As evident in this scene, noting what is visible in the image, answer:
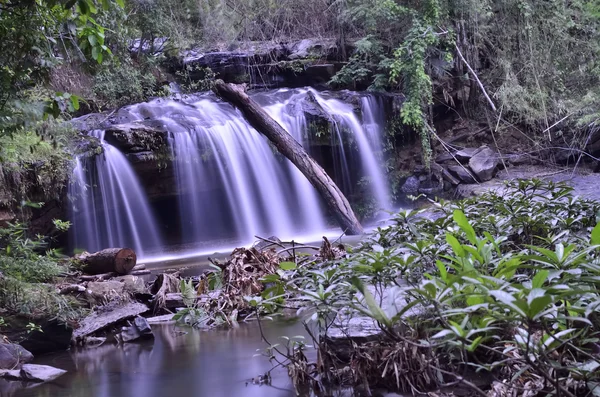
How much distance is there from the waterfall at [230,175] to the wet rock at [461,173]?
1.93 metres

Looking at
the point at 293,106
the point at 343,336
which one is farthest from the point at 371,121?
the point at 343,336

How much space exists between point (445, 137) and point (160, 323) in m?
11.3

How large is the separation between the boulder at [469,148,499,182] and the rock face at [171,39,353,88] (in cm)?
531

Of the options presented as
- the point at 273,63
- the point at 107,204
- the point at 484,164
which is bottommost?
the point at 484,164

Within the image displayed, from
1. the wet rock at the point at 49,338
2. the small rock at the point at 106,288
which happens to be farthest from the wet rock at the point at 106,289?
the wet rock at the point at 49,338

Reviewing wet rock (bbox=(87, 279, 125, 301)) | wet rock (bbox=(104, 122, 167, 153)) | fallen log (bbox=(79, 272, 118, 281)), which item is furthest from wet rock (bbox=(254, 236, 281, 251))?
wet rock (bbox=(104, 122, 167, 153))

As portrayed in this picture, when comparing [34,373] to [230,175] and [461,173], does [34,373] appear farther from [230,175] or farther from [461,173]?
[461,173]

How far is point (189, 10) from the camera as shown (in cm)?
1644

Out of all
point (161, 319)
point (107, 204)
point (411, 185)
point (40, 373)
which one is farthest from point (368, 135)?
point (40, 373)

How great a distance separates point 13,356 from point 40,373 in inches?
26.8

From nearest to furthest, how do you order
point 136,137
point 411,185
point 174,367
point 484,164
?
point 174,367
point 136,137
point 484,164
point 411,185

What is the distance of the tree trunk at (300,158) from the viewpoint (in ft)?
29.8

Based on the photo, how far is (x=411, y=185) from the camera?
1449 cm

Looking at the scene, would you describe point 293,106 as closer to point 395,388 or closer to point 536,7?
point 536,7
